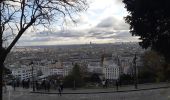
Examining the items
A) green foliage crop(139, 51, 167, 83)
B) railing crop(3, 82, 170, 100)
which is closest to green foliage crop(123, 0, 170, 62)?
railing crop(3, 82, 170, 100)

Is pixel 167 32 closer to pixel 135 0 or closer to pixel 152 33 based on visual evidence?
pixel 152 33

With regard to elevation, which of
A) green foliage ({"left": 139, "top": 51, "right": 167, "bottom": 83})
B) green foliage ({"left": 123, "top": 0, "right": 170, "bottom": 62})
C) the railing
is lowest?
the railing

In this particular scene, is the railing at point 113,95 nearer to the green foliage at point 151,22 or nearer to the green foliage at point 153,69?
the green foliage at point 151,22

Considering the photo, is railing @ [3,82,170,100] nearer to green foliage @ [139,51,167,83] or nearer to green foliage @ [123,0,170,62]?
green foliage @ [123,0,170,62]

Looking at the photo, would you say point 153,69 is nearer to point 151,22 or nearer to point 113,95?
point 113,95

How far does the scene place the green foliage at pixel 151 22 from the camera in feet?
88.4

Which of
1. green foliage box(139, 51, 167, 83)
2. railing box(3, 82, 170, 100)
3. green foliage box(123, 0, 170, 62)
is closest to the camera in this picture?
green foliage box(123, 0, 170, 62)

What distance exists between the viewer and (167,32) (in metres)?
28.2

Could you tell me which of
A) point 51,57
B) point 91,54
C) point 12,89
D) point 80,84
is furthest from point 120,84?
point 91,54

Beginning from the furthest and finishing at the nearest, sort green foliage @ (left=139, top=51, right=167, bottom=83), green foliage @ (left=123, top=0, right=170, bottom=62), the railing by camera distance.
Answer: green foliage @ (left=139, top=51, right=167, bottom=83)
the railing
green foliage @ (left=123, top=0, right=170, bottom=62)

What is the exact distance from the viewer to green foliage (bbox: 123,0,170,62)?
2695 cm

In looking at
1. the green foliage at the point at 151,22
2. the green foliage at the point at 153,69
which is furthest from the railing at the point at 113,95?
the green foliage at the point at 153,69

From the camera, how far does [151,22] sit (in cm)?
2808

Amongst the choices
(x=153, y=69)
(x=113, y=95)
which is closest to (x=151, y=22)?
(x=113, y=95)
